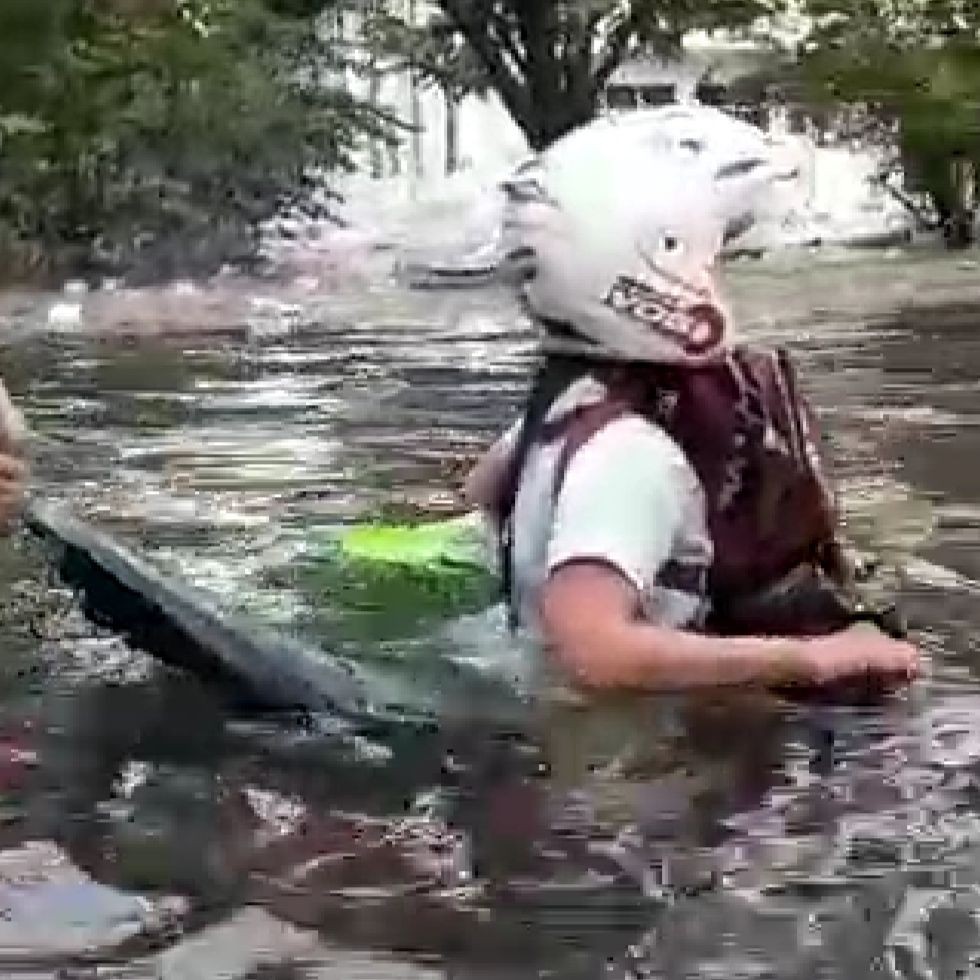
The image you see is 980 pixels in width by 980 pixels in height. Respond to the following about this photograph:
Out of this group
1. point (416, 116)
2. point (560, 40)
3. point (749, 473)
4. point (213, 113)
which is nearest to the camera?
point (749, 473)

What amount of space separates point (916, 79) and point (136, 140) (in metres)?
6.44

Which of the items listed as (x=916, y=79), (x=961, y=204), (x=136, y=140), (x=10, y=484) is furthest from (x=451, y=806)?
(x=961, y=204)

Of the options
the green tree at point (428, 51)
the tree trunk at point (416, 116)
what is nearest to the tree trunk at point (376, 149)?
the green tree at point (428, 51)

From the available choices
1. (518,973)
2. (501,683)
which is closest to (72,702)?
(501,683)

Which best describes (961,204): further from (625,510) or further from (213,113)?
(625,510)

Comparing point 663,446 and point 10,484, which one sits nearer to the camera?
point 663,446

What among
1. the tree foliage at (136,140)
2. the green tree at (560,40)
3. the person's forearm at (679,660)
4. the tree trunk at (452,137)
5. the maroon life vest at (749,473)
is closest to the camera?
the person's forearm at (679,660)

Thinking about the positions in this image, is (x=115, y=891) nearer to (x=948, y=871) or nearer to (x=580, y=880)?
(x=580, y=880)

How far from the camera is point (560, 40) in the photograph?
29.5 meters

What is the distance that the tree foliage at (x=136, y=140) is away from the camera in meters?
20.6

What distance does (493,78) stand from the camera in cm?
2986

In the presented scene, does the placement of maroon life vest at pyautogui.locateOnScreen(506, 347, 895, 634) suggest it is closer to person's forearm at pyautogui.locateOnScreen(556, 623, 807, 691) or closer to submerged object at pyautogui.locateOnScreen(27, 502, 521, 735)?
person's forearm at pyautogui.locateOnScreen(556, 623, 807, 691)

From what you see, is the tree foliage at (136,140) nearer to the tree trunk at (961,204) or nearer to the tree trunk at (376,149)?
the tree trunk at (961,204)

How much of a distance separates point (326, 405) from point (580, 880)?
6.00m
